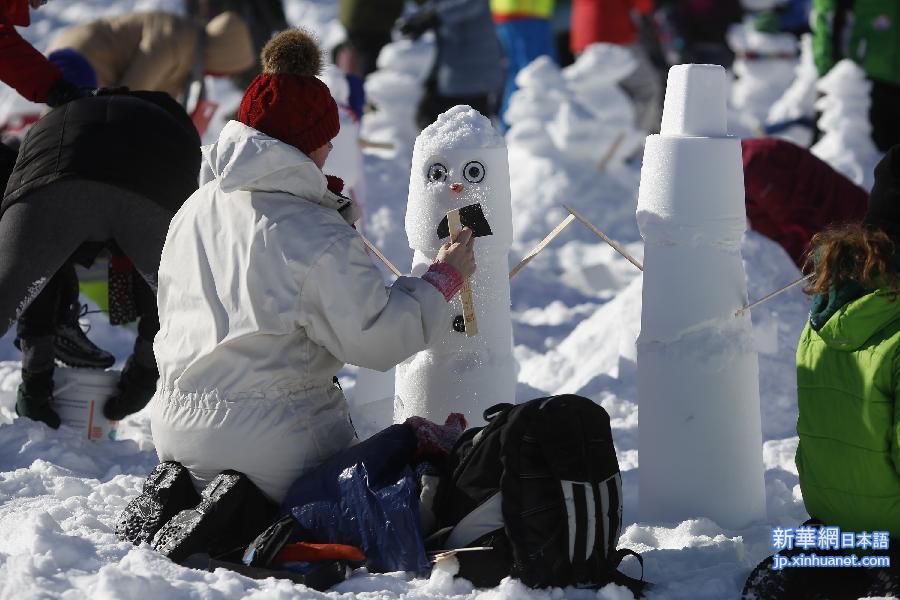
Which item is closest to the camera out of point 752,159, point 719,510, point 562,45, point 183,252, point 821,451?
point 821,451

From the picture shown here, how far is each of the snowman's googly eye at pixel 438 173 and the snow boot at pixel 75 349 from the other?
61.1 inches

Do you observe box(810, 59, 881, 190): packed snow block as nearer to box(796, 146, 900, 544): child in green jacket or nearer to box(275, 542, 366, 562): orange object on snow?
box(796, 146, 900, 544): child in green jacket

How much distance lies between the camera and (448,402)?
4.13 meters

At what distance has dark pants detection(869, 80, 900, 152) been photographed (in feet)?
31.0

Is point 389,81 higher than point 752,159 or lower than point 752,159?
higher

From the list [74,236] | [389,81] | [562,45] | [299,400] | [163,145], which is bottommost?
[299,400]

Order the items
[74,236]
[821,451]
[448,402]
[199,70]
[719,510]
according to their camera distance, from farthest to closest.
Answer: [199,70], [74,236], [448,402], [719,510], [821,451]

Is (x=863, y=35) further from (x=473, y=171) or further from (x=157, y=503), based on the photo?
(x=157, y=503)

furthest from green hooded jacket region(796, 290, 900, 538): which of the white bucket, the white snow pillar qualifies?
the white bucket

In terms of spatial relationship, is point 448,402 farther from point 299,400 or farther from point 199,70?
point 199,70

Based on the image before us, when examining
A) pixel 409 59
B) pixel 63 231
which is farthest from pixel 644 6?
pixel 63 231

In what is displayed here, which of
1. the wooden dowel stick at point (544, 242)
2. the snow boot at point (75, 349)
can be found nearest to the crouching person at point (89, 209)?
the snow boot at point (75, 349)

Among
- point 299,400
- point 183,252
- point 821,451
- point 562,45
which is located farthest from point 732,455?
point 562,45

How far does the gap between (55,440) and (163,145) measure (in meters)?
1.08
